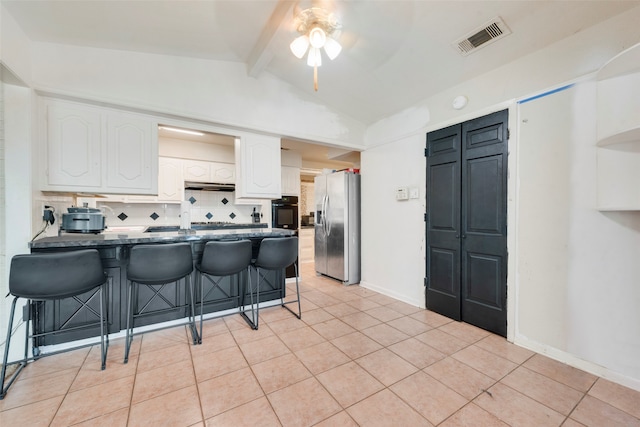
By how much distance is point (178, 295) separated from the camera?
266 centimetres

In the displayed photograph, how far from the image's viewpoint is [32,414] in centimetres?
150

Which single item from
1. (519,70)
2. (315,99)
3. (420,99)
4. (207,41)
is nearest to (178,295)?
(207,41)

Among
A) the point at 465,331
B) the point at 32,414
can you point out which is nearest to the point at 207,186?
the point at 32,414

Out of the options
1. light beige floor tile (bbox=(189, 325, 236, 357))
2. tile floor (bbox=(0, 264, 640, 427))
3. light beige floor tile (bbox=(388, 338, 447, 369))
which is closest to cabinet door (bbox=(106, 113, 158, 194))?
tile floor (bbox=(0, 264, 640, 427))

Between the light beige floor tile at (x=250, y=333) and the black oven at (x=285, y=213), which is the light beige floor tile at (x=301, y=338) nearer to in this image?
the light beige floor tile at (x=250, y=333)

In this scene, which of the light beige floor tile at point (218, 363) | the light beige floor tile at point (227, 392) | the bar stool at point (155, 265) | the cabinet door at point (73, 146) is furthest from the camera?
the cabinet door at point (73, 146)

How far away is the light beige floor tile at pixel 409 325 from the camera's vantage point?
256cm

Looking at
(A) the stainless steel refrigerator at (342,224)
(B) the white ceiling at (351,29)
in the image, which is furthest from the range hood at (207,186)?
(B) the white ceiling at (351,29)

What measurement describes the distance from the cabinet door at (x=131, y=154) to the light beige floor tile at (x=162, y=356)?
5.09 feet

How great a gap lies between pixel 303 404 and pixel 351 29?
114 inches

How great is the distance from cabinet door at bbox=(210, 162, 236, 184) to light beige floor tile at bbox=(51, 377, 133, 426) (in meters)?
3.61

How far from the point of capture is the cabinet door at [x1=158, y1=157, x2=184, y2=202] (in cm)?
438

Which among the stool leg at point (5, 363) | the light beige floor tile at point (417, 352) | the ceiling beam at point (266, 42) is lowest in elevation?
the light beige floor tile at point (417, 352)

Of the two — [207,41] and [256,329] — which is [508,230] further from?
[207,41]
